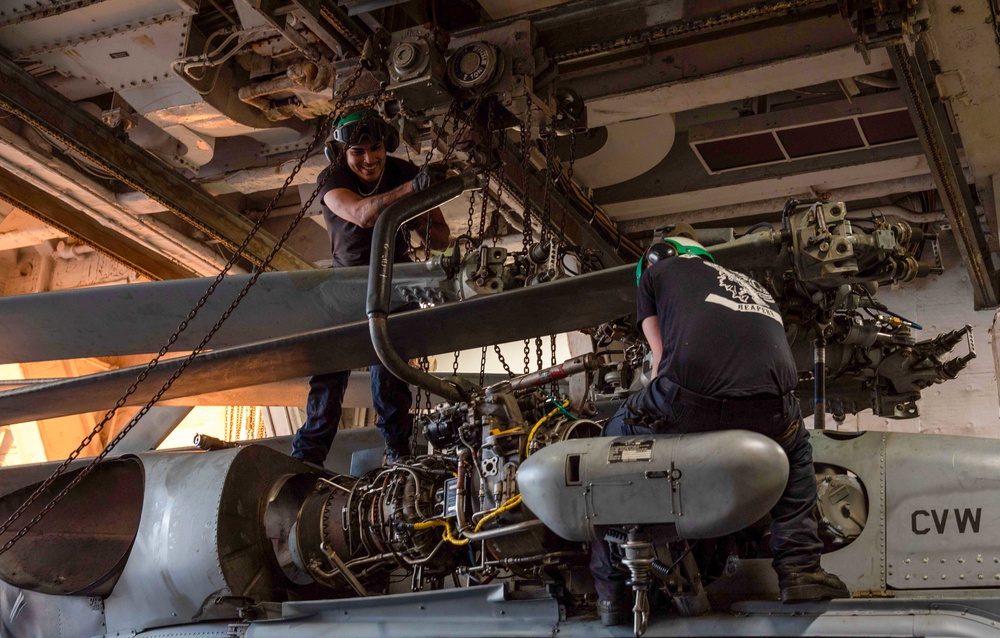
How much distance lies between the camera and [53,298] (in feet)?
18.1

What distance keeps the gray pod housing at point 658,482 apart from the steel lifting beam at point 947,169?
3.83 metres

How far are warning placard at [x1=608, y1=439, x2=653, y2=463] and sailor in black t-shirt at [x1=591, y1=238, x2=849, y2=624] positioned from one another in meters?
0.14

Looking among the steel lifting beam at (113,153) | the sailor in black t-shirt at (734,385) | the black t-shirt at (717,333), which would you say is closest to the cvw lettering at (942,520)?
the sailor in black t-shirt at (734,385)

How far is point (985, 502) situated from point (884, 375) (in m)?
2.88

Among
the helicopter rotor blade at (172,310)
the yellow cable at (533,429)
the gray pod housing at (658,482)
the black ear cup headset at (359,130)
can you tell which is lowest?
the gray pod housing at (658,482)

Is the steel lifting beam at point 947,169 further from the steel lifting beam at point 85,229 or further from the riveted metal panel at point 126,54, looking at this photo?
the steel lifting beam at point 85,229

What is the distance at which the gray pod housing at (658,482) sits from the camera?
3443mm

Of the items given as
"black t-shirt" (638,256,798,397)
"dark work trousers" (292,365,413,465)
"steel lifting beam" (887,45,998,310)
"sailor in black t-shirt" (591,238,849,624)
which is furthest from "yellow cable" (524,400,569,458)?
"steel lifting beam" (887,45,998,310)

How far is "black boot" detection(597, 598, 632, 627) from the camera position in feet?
13.2

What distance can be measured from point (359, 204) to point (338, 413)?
4.32ft

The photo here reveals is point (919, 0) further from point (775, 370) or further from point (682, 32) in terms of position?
point (775, 370)

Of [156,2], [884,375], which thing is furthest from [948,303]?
[156,2]

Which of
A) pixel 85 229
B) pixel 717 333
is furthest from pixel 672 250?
pixel 85 229

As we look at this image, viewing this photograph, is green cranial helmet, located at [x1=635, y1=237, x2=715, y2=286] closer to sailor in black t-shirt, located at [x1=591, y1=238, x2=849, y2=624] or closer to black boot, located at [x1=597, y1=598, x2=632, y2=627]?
sailor in black t-shirt, located at [x1=591, y1=238, x2=849, y2=624]
